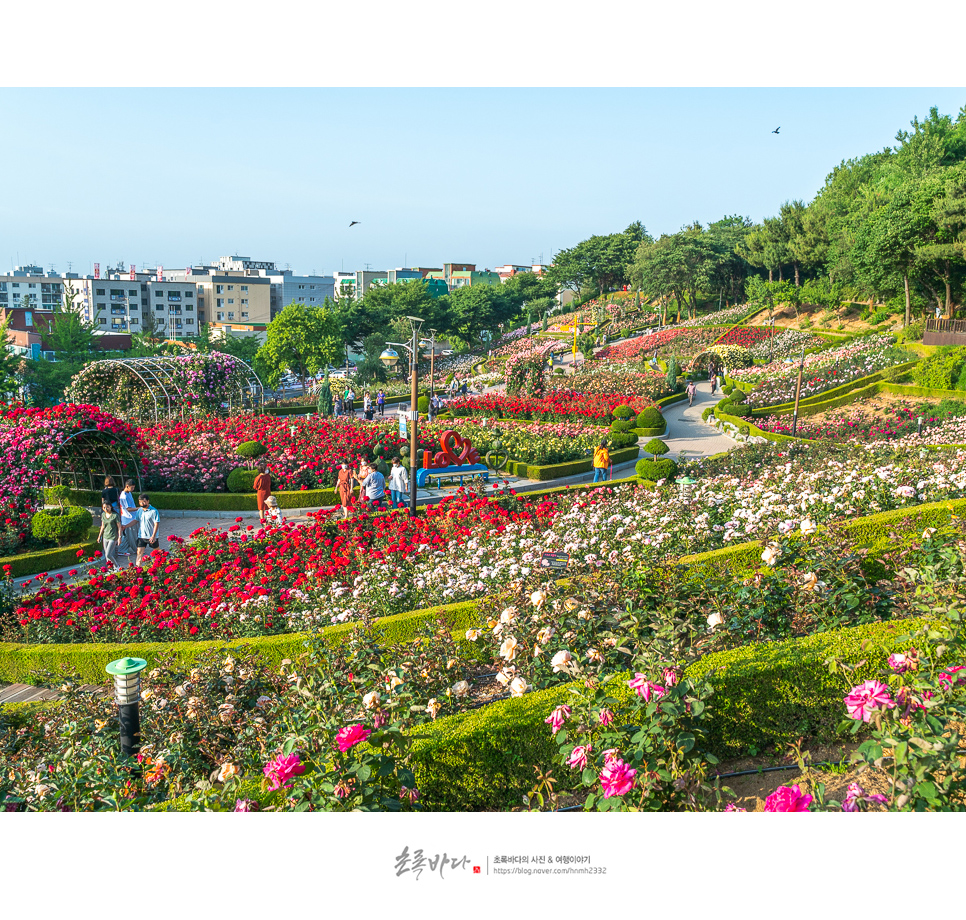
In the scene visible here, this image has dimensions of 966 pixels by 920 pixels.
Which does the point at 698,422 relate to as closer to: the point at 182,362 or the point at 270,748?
the point at 182,362

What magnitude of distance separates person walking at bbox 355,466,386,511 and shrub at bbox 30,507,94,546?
4586mm

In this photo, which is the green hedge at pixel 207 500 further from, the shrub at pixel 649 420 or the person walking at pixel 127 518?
the shrub at pixel 649 420

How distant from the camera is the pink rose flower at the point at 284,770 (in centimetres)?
347

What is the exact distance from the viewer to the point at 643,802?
3.42m

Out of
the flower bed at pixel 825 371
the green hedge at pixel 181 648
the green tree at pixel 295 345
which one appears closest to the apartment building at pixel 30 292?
the green tree at pixel 295 345

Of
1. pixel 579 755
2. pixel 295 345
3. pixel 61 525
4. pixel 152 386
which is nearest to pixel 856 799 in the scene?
pixel 579 755

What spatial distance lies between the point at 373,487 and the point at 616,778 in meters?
9.70

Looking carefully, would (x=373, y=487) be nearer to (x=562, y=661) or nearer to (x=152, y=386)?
(x=562, y=661)

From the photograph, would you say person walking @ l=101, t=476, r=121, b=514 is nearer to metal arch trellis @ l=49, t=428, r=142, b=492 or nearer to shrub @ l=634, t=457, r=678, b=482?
metal arch trellis @ l=49, t=428, r=142, b=492

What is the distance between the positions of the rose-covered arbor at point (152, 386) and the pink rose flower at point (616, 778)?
812 inches

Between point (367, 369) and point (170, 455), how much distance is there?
2730 centimetres

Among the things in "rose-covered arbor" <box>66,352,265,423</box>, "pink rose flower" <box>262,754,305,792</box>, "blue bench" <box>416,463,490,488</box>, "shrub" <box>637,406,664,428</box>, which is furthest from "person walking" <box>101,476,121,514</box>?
"shrub" <box>637,406,664,428</box>
